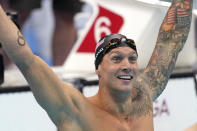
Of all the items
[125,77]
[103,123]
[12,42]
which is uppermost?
[12,42]

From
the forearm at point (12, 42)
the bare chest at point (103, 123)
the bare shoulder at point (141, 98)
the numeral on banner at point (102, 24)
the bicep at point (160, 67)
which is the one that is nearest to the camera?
the forearm at point (12, 42)

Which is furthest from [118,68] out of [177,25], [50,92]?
[177,25]

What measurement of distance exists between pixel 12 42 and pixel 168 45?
4.34ft

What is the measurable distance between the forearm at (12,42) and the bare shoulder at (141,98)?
0.87 m

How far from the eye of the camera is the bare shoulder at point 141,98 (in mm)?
3145

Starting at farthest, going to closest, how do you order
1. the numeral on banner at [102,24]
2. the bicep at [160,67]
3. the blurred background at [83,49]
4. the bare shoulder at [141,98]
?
1. the numeral on banner at [102,24]
2. the blurred background at [83,49]
3. the bicep at [160,67]
4. the bare shoulder at [141,98]

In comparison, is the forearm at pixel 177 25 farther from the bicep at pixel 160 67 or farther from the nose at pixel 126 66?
the nose at pixel 126 66

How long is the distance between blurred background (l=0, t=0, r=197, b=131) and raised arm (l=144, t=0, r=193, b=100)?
1.32 m

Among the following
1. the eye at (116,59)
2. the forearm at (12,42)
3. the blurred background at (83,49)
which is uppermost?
the forearm at (12,42)

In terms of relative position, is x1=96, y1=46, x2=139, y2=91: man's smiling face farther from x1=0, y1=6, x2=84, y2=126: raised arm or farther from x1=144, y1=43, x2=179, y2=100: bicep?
x1=144, y1=43, x2=179, y2=100: bicep

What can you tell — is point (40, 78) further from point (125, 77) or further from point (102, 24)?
point (102, 24)

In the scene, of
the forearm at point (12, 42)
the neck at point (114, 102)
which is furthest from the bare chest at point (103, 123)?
the forearm at point (12, 42)

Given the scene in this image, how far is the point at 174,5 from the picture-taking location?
356cm

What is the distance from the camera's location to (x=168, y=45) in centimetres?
344
